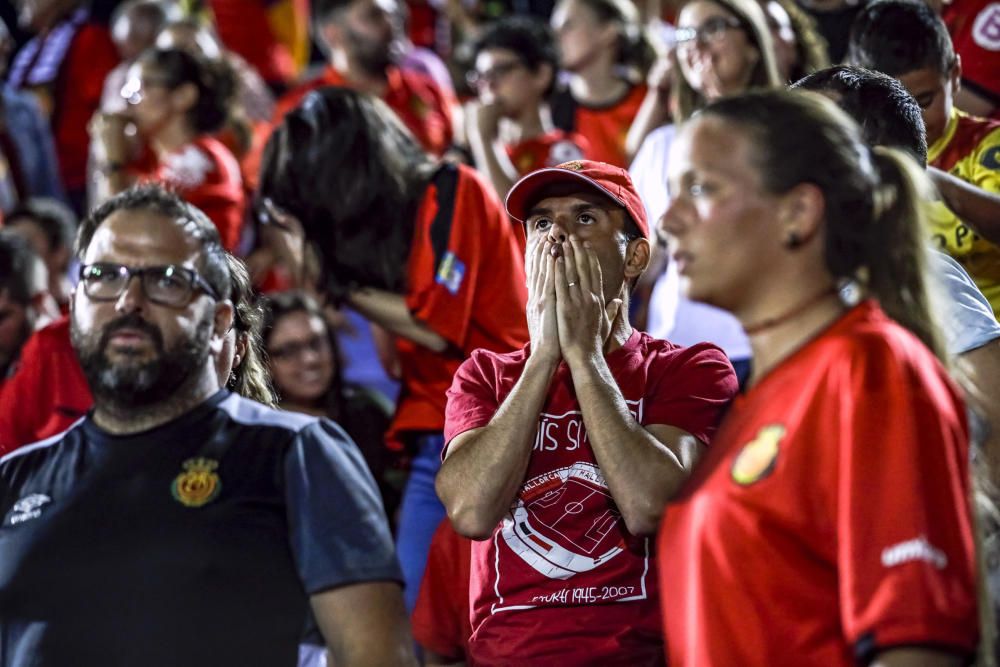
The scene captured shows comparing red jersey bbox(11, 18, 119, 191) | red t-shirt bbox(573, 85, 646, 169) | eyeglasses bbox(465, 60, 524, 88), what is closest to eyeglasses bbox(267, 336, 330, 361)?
eyeglasses bbox(465, 60, 524, 88)

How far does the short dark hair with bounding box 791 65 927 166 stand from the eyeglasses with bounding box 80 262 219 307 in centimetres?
140

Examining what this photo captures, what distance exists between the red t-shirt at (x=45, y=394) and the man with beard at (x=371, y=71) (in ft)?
7.54

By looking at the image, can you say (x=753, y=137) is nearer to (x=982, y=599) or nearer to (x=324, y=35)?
(x=982, y=599)

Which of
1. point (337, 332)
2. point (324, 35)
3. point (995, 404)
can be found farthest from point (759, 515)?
point (324, 35)

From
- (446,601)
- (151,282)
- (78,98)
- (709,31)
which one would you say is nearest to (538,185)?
(151,282)

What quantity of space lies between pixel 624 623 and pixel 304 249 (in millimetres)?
2170

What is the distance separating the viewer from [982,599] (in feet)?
6.58

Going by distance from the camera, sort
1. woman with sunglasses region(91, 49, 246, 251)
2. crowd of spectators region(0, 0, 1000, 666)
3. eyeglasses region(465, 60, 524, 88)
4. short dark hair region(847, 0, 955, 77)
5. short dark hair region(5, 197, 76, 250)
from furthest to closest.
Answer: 1. short dark hair region(5, 197, 76, 250)
2. eyeglasses region(465, 60, 524, 88)
3. woman with sunglasses region(91, 49, 246, 251)
4. short dark hair region(847, 0, 955, 77)
5. crowd of spectators region(0, 0, 1000, 666)

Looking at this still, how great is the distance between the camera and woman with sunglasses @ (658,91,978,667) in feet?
6.29

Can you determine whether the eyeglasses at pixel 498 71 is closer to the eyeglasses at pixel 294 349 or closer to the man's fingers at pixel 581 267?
the eyeglasses at pixel 294 349

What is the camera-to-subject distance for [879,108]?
10.00ft

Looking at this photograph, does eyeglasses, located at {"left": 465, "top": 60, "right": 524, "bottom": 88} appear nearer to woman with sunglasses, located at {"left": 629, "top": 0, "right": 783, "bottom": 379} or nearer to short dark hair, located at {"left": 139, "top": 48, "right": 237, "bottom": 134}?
short dark hair, located at {"left": 139, "top": 48, "right": 237, "bottom": 134}

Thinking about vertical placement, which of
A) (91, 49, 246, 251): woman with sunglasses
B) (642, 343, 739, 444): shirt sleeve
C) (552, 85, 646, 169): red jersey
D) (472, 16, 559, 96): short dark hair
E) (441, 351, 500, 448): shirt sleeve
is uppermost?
(642, 343, 739, 444): shirt sleeve

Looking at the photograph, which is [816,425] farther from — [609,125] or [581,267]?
[609,125]
